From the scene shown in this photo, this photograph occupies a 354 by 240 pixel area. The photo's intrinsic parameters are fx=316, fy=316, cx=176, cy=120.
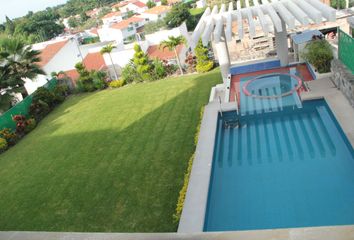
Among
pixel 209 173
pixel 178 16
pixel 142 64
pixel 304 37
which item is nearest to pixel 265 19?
pixel 304 37

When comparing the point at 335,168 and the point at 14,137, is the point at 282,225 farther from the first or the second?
the point at 14,137

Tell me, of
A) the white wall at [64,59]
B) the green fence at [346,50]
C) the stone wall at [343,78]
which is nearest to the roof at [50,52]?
the white wall at [64,59]

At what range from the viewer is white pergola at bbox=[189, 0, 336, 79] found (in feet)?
41.6

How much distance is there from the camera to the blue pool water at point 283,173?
7.92m

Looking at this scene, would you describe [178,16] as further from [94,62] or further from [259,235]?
[259,235]

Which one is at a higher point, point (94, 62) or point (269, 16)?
point (269, 16)

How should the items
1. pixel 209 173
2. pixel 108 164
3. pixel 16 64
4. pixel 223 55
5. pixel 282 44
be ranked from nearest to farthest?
1. pixel 209 173
2. pixel 108 164
3. pixel 282 44
4. pixel 223 55
5. pixel 16 64

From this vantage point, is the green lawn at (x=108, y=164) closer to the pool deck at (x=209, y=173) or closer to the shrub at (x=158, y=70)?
the pool deck at (x=209, y=173)

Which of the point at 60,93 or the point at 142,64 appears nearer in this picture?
the point at 142,64

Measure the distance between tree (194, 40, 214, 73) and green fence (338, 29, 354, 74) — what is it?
881 centimetres

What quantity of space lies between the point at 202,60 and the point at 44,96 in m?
11.1

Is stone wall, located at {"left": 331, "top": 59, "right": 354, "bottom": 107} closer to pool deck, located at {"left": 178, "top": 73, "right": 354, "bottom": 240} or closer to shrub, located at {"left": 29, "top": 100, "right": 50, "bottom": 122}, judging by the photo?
pool deck, located at {"left": 178, "top": 73, "right": 354, "bottom": 240}

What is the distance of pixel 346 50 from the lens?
41.0 feet

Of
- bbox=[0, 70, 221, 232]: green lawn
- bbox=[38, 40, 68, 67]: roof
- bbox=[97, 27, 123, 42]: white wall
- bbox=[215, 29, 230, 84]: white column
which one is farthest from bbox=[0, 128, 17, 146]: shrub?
bbox=[97, 27, 123, 42]: white wall
